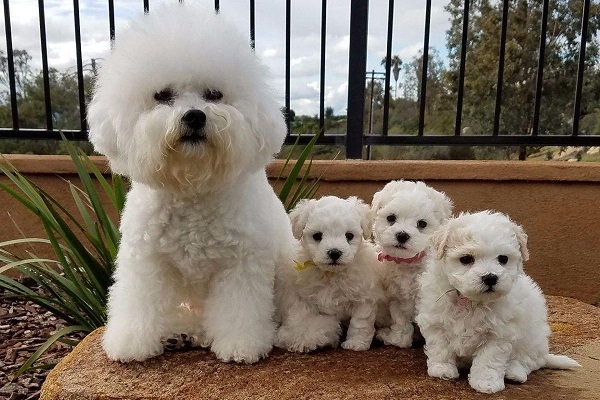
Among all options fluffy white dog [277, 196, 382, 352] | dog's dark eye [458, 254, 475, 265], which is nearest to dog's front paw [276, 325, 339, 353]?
fluffy white dog [277, 196, 382, 352]

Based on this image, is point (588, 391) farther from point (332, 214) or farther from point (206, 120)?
point (206, 120)

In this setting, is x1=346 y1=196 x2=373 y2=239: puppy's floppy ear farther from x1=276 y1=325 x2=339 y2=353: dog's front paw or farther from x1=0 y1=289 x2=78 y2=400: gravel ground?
x1=0 y1=289 x2=78 y2=400: gravel ground

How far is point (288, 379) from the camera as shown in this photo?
5.49 feet

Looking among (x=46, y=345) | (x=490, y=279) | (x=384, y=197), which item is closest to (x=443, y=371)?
(x=490, y=279)

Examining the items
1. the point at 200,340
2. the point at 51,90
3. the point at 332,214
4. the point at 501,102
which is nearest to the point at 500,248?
the point at 332,214

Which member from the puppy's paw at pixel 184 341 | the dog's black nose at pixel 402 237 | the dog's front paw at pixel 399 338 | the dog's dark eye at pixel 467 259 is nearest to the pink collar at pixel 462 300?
the dog's dark eye at pixel 467 259

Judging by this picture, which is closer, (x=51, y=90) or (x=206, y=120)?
(x=206, y=120)

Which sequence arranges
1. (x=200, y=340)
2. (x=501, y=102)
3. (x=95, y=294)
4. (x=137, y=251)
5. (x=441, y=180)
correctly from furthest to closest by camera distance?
(x=501, y=102)
(x=441, y=180)
(x=95, y=294)
(x=200, y=340)
(x=137, y=251)

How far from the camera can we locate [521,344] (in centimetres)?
164

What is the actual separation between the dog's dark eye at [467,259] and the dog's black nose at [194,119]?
33.1 inches

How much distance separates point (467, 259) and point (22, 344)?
232 cm

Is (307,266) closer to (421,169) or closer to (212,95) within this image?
(212,95)

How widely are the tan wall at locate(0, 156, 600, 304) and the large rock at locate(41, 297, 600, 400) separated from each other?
1293 mm

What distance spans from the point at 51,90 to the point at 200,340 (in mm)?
2389
